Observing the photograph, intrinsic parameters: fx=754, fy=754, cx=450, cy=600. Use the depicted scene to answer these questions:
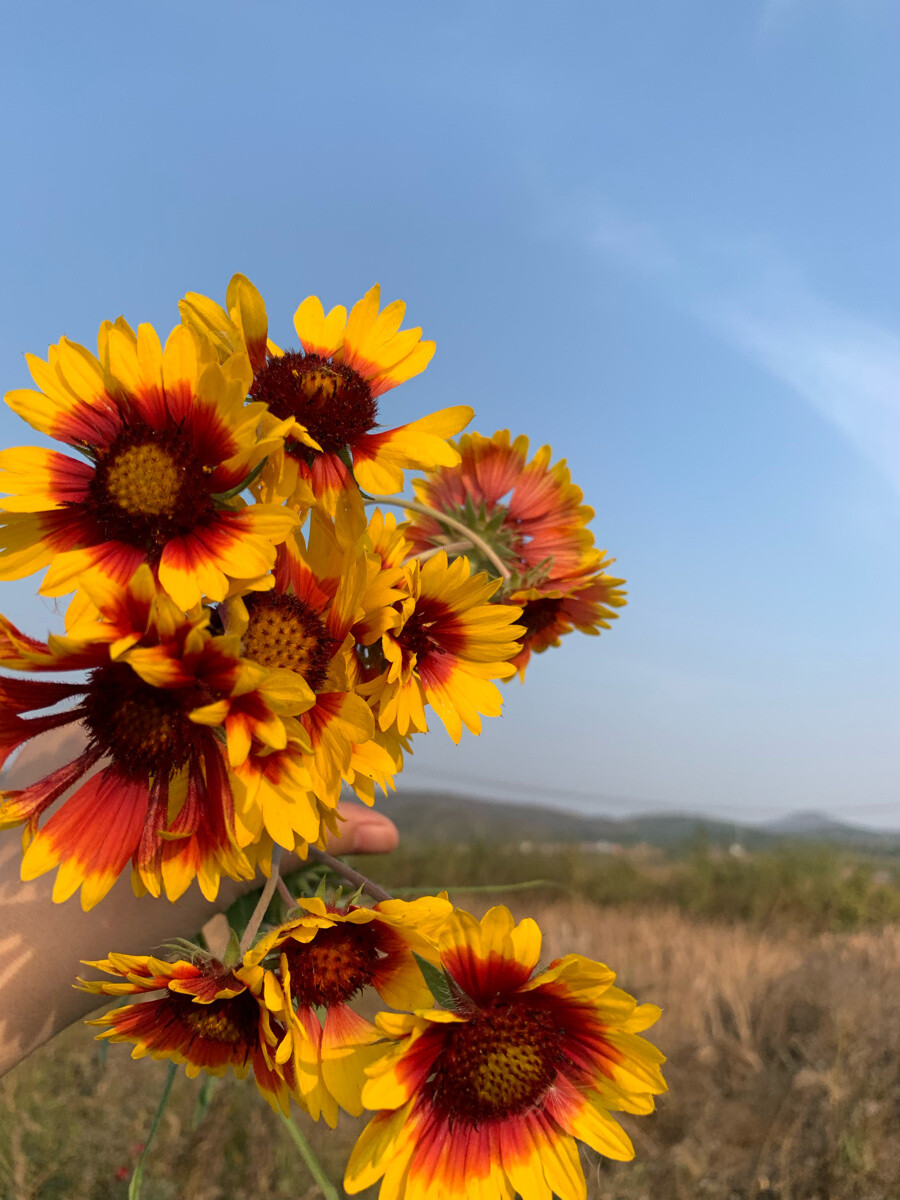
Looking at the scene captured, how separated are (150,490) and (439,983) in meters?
0.36

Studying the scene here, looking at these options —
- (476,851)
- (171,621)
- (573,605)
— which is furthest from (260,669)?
(476,851)

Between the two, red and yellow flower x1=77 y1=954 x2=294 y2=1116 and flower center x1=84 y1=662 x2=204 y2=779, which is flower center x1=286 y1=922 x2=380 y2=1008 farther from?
flower center x1=84 y1=662 x2=204 y2=779

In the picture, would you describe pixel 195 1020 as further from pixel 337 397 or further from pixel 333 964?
pixel 337 397

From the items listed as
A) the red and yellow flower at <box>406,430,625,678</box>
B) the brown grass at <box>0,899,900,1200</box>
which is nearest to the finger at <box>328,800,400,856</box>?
the red and yellow flower at <box>406,430,625,678</box>

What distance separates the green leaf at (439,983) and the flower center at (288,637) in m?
0.20

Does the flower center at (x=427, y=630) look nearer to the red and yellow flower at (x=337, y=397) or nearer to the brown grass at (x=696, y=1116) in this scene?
the red and yellow flower at (x=337, y=397)

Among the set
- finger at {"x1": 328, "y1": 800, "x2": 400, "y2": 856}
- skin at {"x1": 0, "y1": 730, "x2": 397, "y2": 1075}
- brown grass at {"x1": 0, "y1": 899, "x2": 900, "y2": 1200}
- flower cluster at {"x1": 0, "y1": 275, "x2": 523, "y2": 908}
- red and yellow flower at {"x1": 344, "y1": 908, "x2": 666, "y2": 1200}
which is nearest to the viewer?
flower cluster at {"x1": 0, "y1": 275, "x2": 523, "y2": 908}

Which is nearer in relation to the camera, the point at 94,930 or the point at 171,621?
the point at 171,621

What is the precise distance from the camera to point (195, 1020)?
1.66 ft

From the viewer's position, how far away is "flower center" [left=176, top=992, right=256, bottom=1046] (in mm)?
499

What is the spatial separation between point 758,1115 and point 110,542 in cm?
190

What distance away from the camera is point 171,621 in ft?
1.14

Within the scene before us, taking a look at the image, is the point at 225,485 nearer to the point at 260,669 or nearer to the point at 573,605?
the point at 260,669

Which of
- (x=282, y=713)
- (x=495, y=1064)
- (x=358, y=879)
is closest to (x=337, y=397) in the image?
(x=282, y=713)
